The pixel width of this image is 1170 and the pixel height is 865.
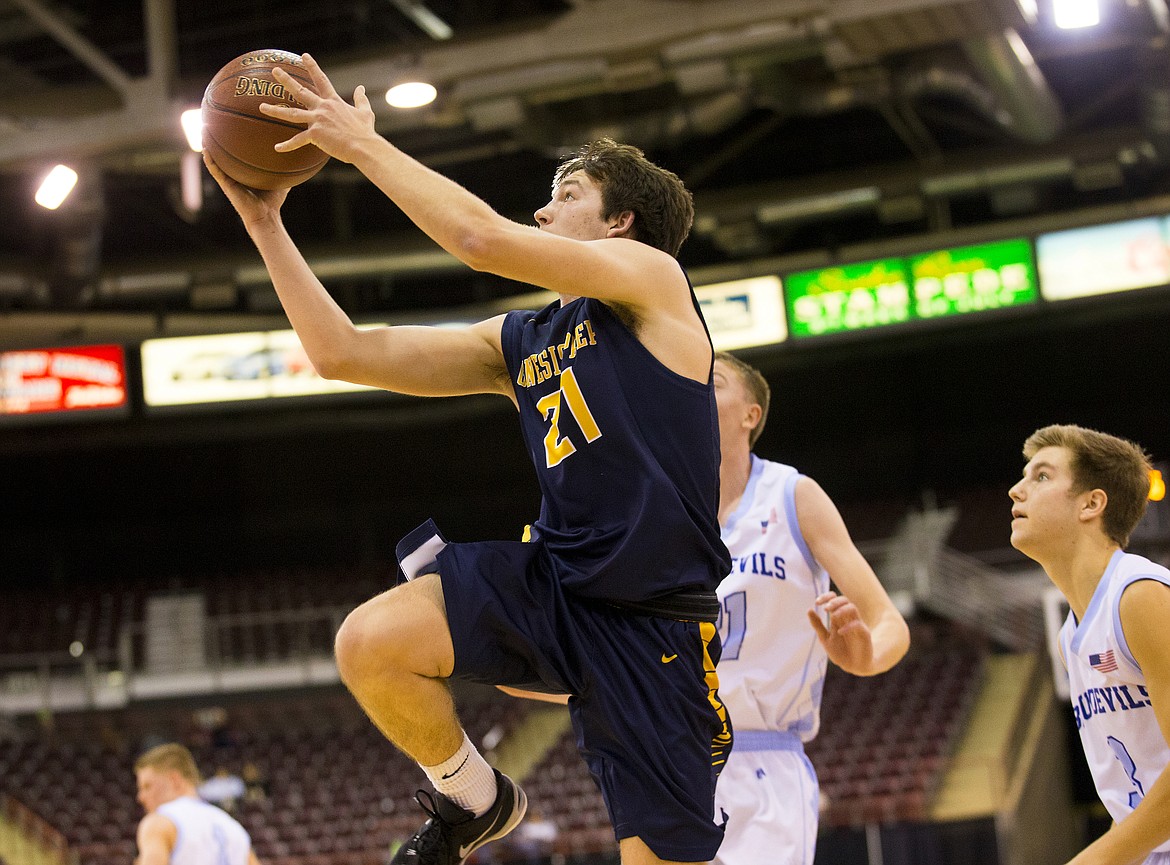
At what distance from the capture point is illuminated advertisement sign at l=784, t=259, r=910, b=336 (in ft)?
47.5

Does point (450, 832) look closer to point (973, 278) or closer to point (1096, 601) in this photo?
point (1096, 601)

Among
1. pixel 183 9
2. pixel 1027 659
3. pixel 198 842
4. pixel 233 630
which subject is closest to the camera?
pixel 198 842

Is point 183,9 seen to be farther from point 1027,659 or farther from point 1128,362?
point 1128,362

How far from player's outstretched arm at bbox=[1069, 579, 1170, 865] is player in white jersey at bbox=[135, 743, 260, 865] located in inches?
150

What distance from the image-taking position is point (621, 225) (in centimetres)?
289

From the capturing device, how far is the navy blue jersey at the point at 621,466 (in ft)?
8.63

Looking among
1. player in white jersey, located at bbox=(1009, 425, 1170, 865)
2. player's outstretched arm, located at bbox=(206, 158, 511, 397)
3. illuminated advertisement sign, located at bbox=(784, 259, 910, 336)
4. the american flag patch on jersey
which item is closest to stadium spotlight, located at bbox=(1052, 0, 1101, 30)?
illuminated advertisement sign, located at bbox=(784, 259, 910, 336)

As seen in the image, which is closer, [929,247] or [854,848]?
[854,848]

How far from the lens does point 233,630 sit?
1869cm

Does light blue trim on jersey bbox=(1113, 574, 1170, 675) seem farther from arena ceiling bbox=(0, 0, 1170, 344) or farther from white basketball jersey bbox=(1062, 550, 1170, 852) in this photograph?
arena ceiling bbox=(0, 0, 1170, 344)

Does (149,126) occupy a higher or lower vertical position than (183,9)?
lower

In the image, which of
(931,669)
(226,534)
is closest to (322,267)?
(226,534)

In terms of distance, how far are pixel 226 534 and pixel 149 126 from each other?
10.7 m

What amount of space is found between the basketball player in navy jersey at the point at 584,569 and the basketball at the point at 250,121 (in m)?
0.12
